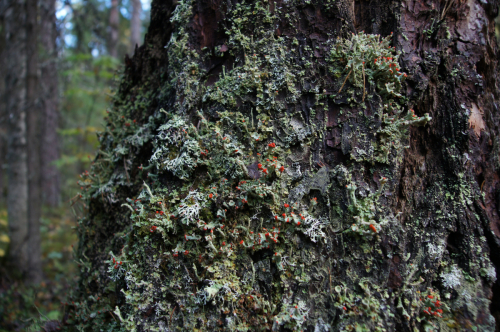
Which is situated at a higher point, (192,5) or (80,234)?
(192,5)

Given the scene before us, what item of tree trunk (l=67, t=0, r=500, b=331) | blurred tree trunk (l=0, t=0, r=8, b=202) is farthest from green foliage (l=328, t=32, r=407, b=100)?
blurred tree trunk (l=0, t=0, r=8, b=202)

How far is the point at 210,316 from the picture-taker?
1.85m

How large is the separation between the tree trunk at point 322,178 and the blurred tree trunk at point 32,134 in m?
4.05

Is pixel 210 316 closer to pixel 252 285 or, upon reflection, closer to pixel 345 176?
pixel 252 285

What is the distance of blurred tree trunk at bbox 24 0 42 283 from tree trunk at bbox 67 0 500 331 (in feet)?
13.3

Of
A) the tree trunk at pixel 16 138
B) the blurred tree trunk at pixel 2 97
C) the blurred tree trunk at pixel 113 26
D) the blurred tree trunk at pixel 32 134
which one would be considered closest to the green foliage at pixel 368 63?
the blurred tree trunk at pixel 32 134

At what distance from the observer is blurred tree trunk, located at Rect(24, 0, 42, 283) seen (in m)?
5.10

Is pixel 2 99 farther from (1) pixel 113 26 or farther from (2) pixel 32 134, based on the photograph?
(1) pixel 113 26

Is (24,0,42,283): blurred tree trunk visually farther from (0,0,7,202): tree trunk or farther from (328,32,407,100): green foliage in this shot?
(328,32,407,100): green foliage

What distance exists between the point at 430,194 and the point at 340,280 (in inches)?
39.7

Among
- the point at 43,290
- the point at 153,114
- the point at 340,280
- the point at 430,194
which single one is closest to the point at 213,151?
the point at 153,114

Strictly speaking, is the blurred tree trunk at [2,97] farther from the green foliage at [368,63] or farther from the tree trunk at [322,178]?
the green foliage at [368,63]

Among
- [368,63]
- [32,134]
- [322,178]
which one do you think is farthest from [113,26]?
[322,178]

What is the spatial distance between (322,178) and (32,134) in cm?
601
